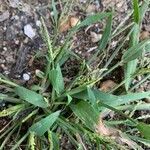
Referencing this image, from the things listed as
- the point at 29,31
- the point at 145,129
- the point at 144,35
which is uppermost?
the point at 29,31

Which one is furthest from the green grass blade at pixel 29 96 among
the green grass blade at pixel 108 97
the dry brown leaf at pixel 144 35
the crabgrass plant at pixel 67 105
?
the dry brown leaf at pixel 144 35

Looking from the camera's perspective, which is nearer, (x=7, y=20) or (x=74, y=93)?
(x=74, y=93)

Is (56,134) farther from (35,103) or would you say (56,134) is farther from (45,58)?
(45,58)

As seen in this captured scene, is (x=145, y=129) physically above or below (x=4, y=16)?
below

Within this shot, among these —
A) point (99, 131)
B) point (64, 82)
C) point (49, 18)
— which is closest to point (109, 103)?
point (99, 131)

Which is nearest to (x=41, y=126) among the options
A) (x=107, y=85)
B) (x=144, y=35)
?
(x=107, y=85)

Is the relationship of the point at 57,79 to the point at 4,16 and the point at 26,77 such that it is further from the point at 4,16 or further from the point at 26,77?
the point at 4,16

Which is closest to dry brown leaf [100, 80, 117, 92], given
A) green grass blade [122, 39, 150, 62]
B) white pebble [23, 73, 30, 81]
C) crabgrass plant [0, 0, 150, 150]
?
crabgrass plant [0, 0, 150, 150]

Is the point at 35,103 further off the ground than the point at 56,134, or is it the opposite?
the point at 35,103
